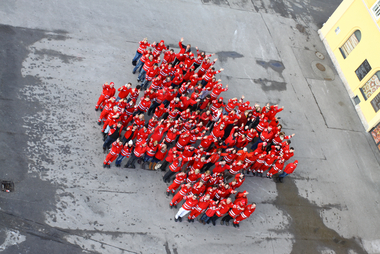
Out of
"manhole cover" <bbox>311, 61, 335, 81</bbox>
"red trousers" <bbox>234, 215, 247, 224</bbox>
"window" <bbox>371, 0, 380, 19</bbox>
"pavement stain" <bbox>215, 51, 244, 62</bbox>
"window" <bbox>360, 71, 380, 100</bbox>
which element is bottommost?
"red trousers" <bbox>234, 215, 247, 224</bbox>

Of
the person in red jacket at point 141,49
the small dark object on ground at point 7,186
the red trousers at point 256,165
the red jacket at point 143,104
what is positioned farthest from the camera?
the person in red jacket at point 141,49

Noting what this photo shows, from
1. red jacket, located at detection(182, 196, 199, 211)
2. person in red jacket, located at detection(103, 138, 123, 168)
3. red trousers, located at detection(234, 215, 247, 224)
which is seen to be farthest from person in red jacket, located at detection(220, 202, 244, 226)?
person in red jacket, located at detection(103, 138, 123, 168)

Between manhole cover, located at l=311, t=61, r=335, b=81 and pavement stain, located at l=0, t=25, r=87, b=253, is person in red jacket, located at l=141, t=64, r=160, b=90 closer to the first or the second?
pavement stain, located at l=0, t=25, r=87, b=253

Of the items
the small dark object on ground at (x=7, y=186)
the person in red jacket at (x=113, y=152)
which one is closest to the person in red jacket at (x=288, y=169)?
the person in red jacket at (x=113, y=152)

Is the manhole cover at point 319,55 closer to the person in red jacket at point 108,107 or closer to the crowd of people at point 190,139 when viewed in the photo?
the crowd of people at point 190,139

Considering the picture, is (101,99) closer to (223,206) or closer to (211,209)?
(211,209)

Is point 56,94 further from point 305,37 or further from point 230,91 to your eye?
point 305,37

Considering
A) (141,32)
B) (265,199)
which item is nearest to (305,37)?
(141,32)
